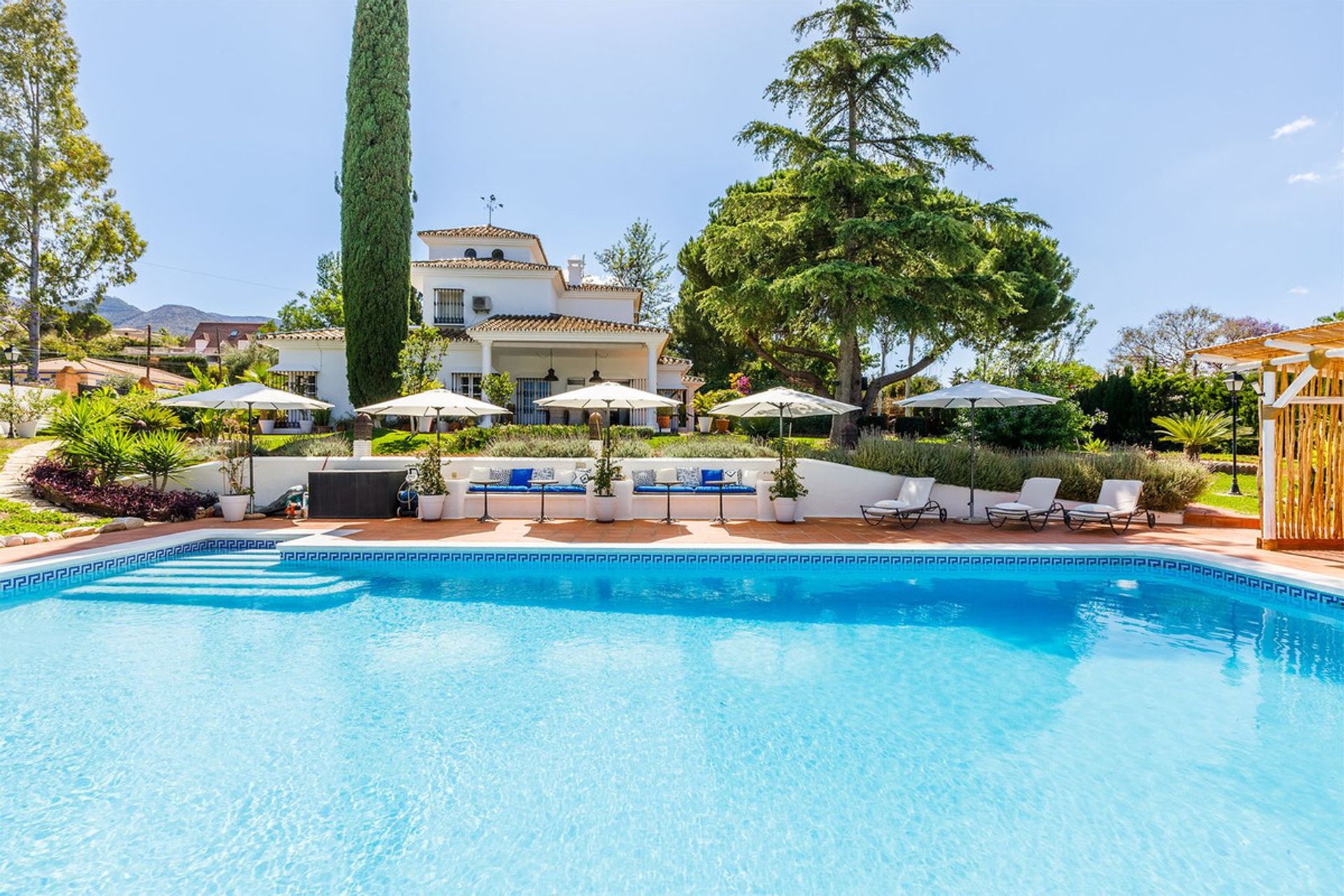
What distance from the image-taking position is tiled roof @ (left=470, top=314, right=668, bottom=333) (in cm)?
2283

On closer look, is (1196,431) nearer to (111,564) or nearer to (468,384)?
(111,564)

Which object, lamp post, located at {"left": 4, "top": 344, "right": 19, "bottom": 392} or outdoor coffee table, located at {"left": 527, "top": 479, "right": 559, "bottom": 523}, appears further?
lamp post, located at {"left": 4, "top": 344, "right": 19, "bottom": 392}

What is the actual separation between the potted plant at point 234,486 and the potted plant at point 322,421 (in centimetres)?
1106

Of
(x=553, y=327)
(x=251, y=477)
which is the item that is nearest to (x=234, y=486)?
(x=251, y=477)

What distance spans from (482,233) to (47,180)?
18744mm

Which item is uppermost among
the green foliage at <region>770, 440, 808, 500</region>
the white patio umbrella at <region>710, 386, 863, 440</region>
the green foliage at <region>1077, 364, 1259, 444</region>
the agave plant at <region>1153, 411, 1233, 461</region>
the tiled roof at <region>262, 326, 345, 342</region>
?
the tiled roof at <region>262, 326, 345, 342</region>

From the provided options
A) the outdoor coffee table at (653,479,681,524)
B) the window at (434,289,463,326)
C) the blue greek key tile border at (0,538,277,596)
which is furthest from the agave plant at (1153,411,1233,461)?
the window at (434,289,463,326)

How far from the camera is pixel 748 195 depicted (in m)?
18.5

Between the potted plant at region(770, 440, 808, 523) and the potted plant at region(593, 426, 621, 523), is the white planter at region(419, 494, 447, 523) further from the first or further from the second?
the potted plant at region(770, 440, 808, 523)

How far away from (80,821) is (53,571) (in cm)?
660

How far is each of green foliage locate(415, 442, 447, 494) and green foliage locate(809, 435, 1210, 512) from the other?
7.89 meters

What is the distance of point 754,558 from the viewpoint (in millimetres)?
9695

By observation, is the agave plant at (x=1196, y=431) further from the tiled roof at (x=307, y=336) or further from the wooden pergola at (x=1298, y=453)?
the tiled roof at (x=307, y=336)

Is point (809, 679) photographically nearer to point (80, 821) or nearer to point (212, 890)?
point (212, 890)
